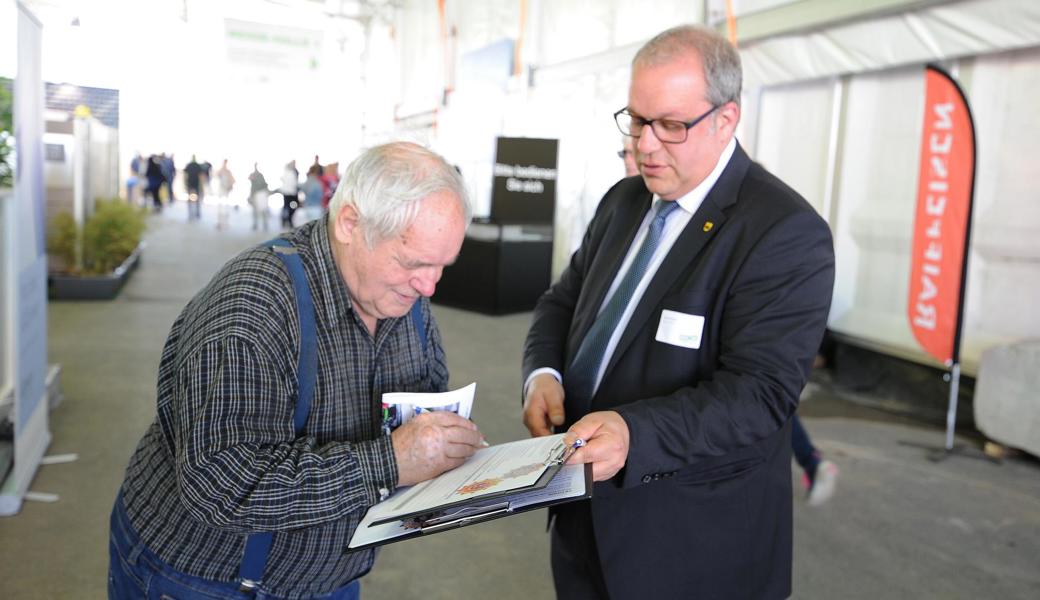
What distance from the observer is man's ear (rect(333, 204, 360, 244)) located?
1213 mm

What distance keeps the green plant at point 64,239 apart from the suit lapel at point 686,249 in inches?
334

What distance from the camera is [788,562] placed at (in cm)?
155

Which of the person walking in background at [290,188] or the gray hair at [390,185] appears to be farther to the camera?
the person walking in background at [290,188]

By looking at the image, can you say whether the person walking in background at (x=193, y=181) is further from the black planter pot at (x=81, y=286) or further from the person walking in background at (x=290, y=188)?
the black planter pot at (x=81, y=286)

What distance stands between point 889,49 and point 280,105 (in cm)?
1026

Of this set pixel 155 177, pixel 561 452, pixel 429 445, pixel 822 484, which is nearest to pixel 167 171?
pixel 155 177

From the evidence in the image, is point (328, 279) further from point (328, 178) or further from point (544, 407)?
point (328, 178)

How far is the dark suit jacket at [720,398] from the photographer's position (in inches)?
51.3

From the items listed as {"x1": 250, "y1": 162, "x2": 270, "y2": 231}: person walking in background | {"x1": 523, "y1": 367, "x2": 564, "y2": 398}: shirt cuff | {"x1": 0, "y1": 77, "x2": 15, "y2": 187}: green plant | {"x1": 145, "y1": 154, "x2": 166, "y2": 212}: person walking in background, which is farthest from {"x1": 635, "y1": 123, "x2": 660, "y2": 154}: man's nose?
{"x1": 145, "y1": 154, "x2": 166, "y2": 212}: person walking in background

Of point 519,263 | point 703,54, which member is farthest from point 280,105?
point 703,54

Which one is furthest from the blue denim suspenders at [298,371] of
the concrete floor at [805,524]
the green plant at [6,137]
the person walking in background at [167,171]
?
the person walking in background at [167,171]

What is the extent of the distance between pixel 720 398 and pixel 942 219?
3786 millimetres

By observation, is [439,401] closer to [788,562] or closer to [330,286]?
[330,286]

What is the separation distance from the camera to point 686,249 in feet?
4.72
